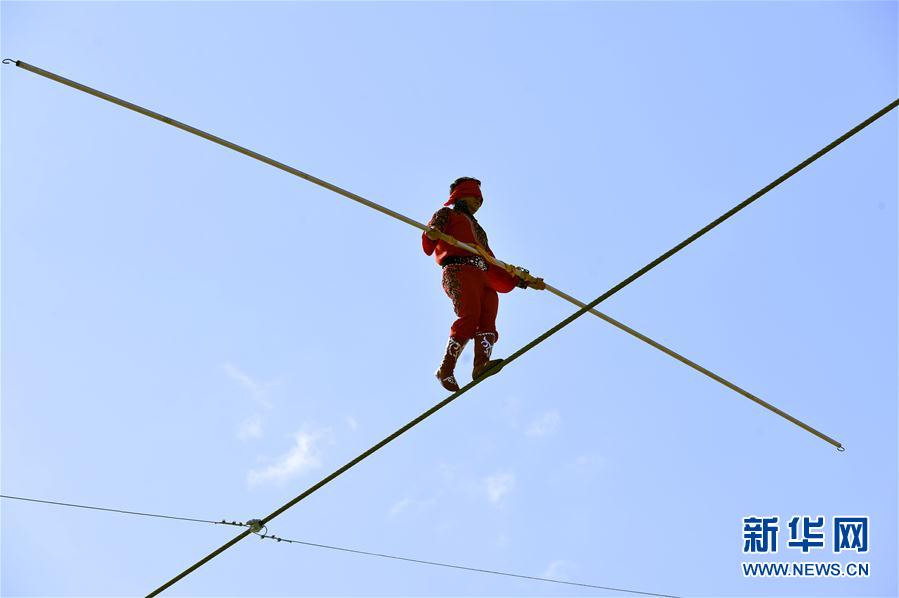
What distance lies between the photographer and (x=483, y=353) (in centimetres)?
702

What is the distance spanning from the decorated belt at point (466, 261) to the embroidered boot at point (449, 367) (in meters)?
0.48

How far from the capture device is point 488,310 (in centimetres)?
722

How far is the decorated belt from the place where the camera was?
23.3 ft

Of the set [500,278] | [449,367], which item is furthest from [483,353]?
[500,278]

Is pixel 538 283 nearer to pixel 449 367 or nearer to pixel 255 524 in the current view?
pixel 449 367

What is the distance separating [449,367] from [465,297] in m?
Answer: 0.43

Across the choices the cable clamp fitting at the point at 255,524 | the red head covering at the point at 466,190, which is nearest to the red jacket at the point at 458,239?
the red head covering at the point at 466,190

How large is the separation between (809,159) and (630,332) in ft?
4.86

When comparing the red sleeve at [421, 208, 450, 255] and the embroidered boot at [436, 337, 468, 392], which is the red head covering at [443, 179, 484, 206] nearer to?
the red sleeve at [421, 208, 450, 255]

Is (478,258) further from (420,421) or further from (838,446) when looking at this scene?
(838,446)

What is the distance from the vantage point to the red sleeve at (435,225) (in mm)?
7105

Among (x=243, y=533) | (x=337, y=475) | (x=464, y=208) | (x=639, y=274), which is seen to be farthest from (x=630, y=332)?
(x=243, y=533)

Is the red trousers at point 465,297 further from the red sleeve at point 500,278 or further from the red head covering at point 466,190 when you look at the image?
the red head covering at point 466,190

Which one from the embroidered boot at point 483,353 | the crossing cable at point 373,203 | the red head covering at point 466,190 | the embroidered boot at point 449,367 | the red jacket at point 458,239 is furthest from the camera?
the red head covering at point 466,190
